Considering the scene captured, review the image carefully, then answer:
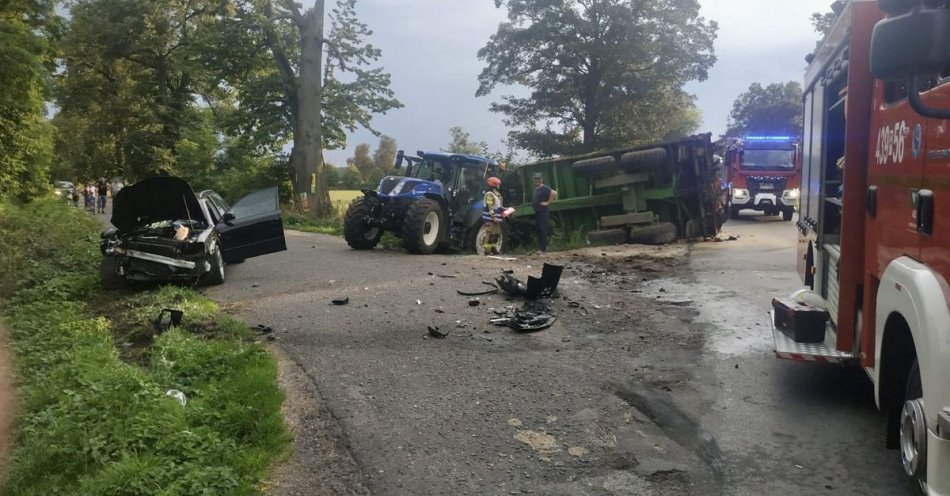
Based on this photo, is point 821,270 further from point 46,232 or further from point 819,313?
point 46,232

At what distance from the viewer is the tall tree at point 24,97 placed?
16297 mm

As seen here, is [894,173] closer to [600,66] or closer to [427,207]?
[427,207]

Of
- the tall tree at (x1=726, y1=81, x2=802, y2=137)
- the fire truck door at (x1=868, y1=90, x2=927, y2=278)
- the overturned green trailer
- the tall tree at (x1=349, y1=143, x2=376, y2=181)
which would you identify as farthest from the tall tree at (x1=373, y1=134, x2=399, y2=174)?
the fire truck door at (x1=868, y1=90, x2=927, y2=278)

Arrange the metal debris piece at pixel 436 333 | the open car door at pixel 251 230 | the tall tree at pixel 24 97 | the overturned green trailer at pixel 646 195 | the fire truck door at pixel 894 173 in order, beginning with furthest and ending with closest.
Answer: the tall tree at pixel 24 97 < the overturned green trailer at pixel 646 195 < the open car door at pixel 251 230 < the metal debris piece at pixel 436 333 < the fire truck door at pixel 894 173

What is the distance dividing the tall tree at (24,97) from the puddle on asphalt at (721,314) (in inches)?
569

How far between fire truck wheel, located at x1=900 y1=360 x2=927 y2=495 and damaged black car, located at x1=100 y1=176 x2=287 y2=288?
27.9ft

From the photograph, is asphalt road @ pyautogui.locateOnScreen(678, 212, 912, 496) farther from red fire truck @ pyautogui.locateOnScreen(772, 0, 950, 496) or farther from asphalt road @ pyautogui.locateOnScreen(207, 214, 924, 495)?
red fire truck @ pyautogui.locateOnScreen(772, 0, 950, 496)

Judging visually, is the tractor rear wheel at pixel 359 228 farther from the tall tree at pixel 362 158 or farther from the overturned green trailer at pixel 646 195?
the tall tree at pixel 362 158

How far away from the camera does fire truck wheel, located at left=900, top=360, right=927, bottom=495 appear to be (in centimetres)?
322

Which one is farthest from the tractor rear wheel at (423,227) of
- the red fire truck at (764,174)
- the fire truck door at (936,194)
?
the red fire truck at (764,174)

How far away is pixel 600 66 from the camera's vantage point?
36094 millimetres

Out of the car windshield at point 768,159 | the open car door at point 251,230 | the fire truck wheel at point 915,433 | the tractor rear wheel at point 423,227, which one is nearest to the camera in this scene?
the fire truck wheel at point 915,433

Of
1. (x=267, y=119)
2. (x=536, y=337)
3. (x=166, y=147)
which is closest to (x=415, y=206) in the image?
(x=536, y=337)

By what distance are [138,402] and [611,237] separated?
12121 millimetres
